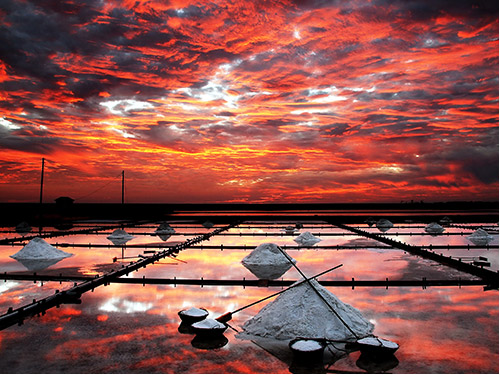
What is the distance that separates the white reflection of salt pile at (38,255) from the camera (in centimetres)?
1432

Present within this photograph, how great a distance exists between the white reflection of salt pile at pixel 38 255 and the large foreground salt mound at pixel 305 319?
10083 mm

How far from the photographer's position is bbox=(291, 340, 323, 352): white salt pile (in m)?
5.59

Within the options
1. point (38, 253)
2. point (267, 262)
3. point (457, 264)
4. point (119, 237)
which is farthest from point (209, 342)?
point (119, 237)

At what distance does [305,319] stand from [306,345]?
98 centimetres

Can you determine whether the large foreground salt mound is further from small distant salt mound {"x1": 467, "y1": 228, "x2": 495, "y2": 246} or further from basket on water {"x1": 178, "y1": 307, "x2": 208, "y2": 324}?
small distant salt mound {"x1": 467, "y1": 228, "x2": 495, "y2": 246}

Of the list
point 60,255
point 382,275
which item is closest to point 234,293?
point 382,275

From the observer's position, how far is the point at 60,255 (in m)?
15.7

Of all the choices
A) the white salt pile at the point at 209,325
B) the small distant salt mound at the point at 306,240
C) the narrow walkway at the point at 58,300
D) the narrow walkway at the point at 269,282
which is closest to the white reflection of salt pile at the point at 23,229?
the narrow walkway at the point at 58,300

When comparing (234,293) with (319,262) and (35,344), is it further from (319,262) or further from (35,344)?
(319,262)

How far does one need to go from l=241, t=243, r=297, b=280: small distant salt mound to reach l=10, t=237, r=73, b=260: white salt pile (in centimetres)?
758

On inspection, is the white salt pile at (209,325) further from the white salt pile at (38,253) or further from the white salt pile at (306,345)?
the white salt pile at (38,253)

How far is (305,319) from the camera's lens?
22.0 feet

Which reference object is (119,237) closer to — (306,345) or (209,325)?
(209,325)

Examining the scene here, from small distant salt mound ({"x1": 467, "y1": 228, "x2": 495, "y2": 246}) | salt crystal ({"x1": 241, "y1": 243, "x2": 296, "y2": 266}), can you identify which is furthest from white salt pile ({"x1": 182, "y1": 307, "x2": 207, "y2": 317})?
small distant salt mound ({"x1": 467, "y1": 228, "x2": 495, "y2": 246})
